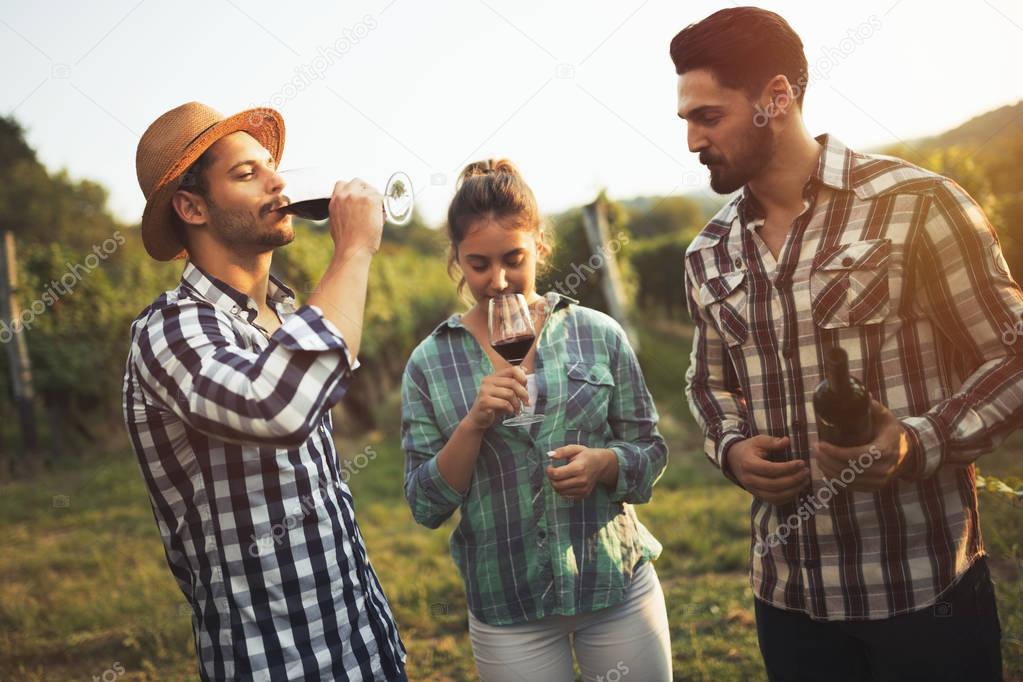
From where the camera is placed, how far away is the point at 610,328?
2.72 m

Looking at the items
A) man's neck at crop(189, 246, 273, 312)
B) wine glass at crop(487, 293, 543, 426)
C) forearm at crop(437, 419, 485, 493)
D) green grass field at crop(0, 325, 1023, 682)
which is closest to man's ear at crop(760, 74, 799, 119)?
wine glass at crop(487, 293, 543, 426)

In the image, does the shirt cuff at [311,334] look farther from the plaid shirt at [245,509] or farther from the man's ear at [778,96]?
the man's ear at [778,96]

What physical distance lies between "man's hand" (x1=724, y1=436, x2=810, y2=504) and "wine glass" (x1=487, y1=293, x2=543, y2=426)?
1.96 ft

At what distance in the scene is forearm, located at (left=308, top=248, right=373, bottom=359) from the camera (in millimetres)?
1892

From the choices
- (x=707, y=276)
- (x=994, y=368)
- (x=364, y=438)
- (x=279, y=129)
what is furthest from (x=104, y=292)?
(x=994, y=368)

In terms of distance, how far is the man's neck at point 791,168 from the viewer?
2283 millimetres

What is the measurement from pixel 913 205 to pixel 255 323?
1796 mm

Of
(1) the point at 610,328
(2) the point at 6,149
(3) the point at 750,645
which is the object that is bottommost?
(3) the point at 750,645

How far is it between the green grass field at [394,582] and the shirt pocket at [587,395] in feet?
6.88

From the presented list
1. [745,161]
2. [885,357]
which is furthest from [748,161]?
[885,357]

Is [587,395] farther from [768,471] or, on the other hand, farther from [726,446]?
[768,471]

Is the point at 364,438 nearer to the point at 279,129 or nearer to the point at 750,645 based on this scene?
the point at 750,645

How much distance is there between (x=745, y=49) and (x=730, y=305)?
2.38 feet

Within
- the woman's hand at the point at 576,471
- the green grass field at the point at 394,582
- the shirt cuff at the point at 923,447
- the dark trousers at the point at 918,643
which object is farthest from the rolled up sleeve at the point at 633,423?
the green grass field at the point at 394,582
